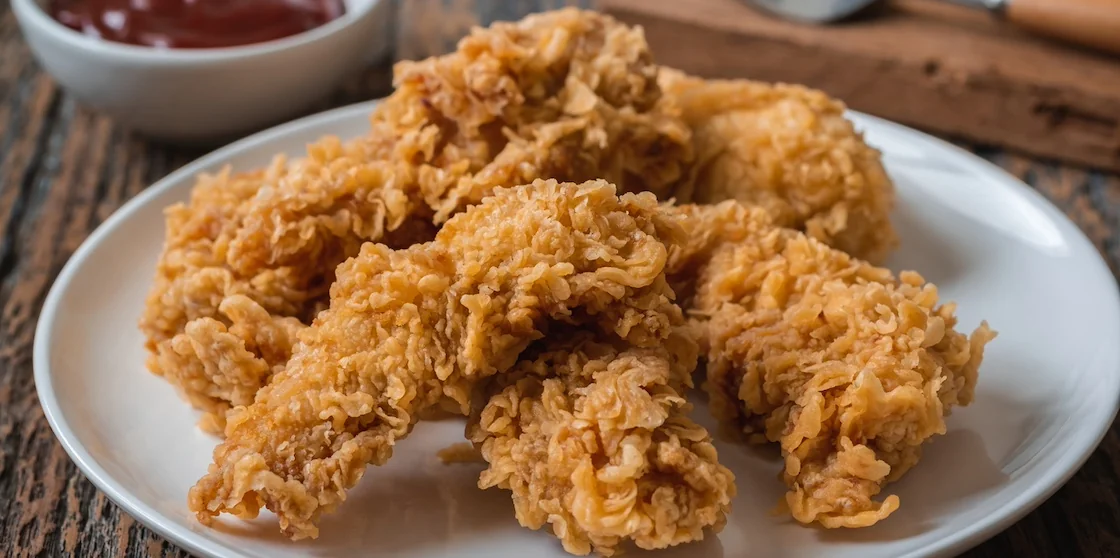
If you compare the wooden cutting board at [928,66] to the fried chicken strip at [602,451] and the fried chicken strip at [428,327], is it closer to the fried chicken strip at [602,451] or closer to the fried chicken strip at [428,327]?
the fried chicken strip at [428,327]

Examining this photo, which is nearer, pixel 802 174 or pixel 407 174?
pixel 407 174

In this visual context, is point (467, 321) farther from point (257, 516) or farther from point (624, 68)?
point (624, 68)

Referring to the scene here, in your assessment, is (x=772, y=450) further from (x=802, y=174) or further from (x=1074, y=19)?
(x=1074, y=19)

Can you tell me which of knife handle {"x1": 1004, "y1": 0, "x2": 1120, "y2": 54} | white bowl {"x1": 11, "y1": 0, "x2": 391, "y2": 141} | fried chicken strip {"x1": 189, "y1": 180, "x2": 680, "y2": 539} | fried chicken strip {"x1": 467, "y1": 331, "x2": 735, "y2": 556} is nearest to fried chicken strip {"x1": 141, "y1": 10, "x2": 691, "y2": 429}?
fried chicken strip {"x1": 189, "y1": 180, "x2": 680, "y2": 539}

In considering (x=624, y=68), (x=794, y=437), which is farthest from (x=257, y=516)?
(x=624, y=68)

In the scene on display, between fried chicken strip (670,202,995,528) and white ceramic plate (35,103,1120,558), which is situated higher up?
fried chicken strip (670,202,995,528)

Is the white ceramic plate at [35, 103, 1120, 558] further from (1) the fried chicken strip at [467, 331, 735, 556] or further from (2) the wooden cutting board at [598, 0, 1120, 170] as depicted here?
(2) the wooden cutting board at [598, 0, 1120, 170]

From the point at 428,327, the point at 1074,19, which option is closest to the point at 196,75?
the point at 428,327
